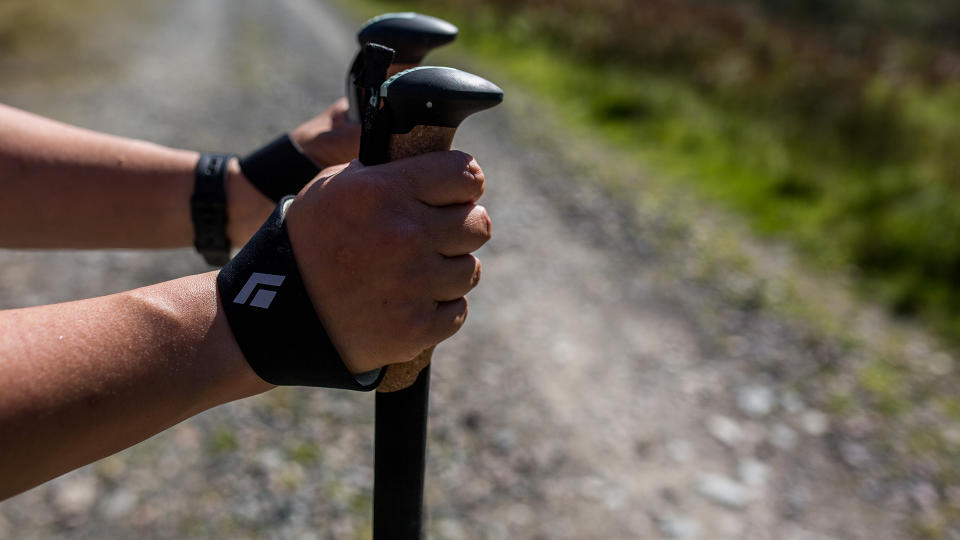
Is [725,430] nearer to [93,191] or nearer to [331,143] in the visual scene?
[331,143]

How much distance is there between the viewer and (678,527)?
9.71ft

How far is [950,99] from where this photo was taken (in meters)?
8.36

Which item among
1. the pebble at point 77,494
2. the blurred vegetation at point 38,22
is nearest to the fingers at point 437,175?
the pebble at point 77,494

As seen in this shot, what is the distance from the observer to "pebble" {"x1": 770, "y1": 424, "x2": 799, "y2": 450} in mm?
3436

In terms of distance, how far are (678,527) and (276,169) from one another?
7.56 ft

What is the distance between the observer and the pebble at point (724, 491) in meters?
3.11

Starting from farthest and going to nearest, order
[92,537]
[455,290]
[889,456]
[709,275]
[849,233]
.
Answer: [849,233], [709,275], [889,456], [92,537], [455,290]

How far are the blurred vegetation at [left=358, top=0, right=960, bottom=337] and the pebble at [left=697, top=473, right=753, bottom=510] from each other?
217 centimetres

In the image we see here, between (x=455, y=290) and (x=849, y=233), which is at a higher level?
(x=455, y=290)

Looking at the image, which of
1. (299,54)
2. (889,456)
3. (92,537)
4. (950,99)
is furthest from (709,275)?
(299,54)

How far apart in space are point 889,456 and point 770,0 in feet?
68.6

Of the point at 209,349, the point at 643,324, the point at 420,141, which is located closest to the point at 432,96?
the point at 420,141

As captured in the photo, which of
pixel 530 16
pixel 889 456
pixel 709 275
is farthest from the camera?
pixel 530 16

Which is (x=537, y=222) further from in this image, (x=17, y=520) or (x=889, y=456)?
(x=17, y=520)
